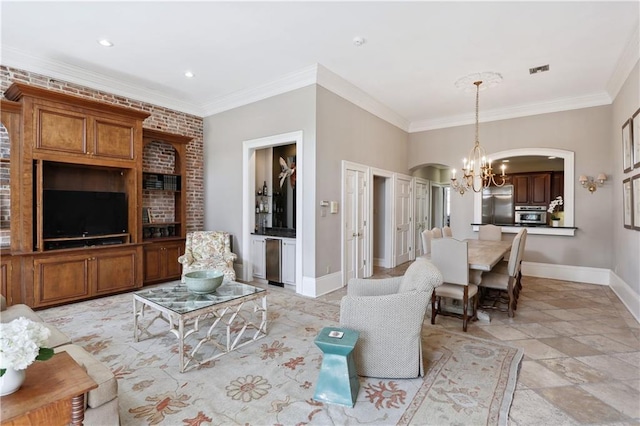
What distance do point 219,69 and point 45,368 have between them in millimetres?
4193

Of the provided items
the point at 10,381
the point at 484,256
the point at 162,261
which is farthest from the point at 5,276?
the point at 484,256

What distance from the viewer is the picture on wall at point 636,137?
149 inches

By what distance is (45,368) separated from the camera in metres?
1.59

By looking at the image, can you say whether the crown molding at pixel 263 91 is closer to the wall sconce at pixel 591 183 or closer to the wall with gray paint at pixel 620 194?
the wall with gray paint at pixel 620 194

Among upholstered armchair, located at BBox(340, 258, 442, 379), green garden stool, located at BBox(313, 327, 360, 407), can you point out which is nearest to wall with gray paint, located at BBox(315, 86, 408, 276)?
upholstered armchair, located at BBox(340, 258, 442, 379)

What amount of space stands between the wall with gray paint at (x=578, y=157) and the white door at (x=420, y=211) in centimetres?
145

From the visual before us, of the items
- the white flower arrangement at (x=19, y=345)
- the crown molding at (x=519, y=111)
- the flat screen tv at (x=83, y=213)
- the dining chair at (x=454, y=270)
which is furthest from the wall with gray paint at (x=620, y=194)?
the flat screen tv at (x=83, y=213)

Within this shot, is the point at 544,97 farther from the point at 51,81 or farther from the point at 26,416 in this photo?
the point at 51,81

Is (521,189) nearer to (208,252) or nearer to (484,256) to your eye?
(484,256)

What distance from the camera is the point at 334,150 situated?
197 inches

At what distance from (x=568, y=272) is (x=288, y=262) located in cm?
524

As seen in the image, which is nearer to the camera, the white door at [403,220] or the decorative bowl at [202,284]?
the decorative bowl at [202,284]

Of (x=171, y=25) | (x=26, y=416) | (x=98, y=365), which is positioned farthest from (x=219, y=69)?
(x=26, y=416)

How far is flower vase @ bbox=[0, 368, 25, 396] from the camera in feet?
4.41
